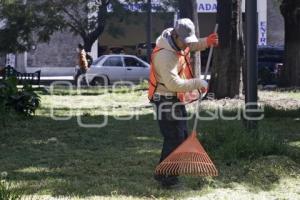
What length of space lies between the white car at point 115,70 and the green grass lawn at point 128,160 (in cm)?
1312

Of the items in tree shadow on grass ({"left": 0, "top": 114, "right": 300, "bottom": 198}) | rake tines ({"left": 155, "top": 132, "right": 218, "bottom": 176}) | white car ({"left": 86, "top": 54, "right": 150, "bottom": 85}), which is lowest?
tree shadow on grass ({"left": 0, "top": 114, "right": 300, "bottom": 198})

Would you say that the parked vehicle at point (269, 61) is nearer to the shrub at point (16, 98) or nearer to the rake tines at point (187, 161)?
the shrub at point (16, 98)

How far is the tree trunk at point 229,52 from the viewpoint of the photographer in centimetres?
1559

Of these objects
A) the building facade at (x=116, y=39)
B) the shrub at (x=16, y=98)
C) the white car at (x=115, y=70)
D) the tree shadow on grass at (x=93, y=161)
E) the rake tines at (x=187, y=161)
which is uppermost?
the building facade at (x=116, y=39)

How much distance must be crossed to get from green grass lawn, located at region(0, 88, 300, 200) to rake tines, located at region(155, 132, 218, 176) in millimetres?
243

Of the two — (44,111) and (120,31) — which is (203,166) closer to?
(44,111)

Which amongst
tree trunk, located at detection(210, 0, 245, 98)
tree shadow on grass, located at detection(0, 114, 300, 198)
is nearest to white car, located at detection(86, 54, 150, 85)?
tree trunk, located at detection(210, 0, 245, 98)

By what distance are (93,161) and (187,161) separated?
2138mm

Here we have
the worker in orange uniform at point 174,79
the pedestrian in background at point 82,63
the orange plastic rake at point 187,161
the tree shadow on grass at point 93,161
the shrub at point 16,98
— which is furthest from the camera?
the pedestrian in background at point 82,63

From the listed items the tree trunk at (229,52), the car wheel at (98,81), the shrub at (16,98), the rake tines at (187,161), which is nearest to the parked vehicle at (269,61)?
the car wheel at (98,81)

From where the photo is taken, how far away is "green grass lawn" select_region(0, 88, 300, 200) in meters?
6.74

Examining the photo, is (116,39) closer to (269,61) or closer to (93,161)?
(269,61)

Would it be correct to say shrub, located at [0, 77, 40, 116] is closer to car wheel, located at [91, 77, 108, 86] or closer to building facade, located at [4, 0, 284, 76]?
car wheel, located at [91, 77, 108, 86]

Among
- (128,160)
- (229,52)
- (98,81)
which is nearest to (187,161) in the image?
(128,160)
